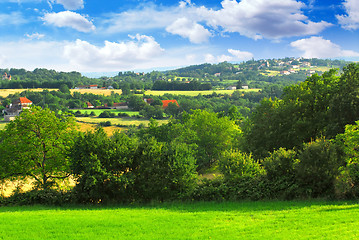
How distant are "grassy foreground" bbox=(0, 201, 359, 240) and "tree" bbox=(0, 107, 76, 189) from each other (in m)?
6.39

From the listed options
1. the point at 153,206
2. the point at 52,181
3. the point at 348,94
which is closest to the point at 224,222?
the point at 153,206

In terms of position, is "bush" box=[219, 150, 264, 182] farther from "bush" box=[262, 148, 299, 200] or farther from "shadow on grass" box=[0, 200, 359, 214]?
"shadow on grass" box=[0, 200, 359, 214]

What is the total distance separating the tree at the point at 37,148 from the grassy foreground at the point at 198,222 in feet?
21.0

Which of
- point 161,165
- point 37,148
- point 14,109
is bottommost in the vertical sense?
point 161,165

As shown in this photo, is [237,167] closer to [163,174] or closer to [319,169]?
[163,174]

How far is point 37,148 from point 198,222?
15.9m

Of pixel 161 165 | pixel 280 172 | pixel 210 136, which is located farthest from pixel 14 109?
pixel 280 172

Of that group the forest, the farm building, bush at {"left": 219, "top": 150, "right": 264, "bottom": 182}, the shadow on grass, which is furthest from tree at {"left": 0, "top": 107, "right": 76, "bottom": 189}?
the farm building

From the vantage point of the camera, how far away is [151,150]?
74.7ft

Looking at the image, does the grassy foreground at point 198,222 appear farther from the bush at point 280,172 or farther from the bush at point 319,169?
the bush at point 280,172

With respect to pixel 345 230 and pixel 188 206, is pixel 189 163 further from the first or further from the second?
pixel 345 230

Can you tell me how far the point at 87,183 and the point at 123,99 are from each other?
122 meters

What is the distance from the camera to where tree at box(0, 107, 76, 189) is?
2450 cm

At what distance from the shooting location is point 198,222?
1516 centimetres
